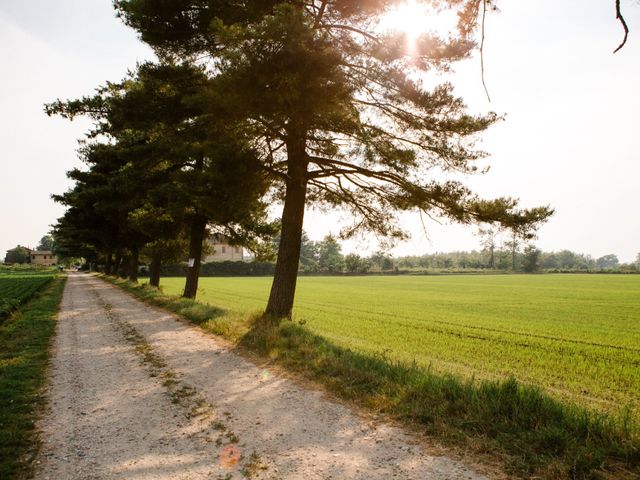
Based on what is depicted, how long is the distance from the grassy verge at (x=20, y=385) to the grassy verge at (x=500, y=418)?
3.74 metres

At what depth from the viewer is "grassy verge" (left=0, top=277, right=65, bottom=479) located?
4.06 meters

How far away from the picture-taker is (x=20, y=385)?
Answer: 6352mm

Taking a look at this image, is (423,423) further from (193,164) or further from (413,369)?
(193,164)

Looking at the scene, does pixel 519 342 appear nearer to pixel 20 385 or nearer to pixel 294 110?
pixel 294 110

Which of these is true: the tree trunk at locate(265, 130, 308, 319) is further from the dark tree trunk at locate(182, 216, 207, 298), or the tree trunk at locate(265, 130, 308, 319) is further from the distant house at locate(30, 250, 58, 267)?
the distant house at locate(30, 250, 58, 267)

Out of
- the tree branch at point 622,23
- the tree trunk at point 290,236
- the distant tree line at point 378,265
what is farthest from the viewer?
the distant tree line at point 378,265

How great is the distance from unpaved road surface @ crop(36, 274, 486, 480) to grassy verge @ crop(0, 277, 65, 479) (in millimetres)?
186

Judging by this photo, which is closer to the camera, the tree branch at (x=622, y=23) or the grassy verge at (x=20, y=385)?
the tree branch at (x=622, y=23)

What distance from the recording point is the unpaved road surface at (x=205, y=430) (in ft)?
12.4

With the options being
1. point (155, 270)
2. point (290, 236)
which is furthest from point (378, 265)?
point (290, 236)

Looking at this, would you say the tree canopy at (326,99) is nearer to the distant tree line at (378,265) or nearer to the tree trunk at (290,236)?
the tree trunk at (290,236)

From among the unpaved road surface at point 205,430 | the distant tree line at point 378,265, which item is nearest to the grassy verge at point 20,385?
the unpaved road surface at point 205,430

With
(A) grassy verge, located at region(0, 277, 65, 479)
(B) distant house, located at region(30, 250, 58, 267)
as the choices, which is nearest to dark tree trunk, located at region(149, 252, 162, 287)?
(A) grassy verge, located at region(0, 277, 65, 479)

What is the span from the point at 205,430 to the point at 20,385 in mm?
3714
